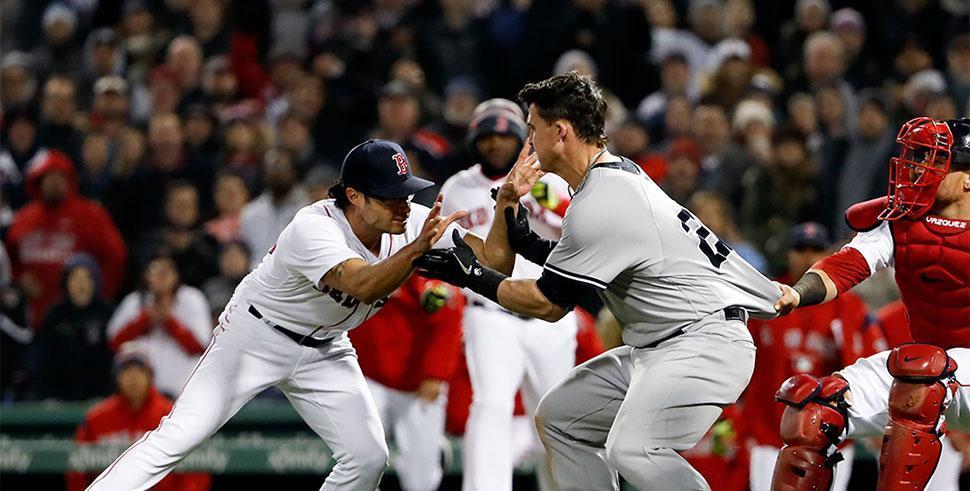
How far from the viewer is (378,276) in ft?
19.6

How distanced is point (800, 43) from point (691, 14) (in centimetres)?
117

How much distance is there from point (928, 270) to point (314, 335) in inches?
101

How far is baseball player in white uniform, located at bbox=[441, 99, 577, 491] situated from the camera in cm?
750

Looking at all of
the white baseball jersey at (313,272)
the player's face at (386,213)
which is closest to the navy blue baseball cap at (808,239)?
the white baseball jersey at (313,272)

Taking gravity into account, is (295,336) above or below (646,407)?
below

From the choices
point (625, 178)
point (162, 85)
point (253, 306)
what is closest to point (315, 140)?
point (162, 85)

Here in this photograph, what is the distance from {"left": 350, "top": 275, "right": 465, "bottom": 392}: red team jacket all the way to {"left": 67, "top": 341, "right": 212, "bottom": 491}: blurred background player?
135cm

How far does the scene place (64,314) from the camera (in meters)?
10.6

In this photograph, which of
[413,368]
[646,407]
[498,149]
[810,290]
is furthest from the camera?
[413,368]

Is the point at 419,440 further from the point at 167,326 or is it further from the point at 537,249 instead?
the point at 537,249

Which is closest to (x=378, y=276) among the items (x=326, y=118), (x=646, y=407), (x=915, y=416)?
(x=646, y=407)

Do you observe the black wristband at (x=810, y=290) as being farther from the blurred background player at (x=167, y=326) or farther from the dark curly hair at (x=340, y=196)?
the blurred background player at (x=167, y=326)

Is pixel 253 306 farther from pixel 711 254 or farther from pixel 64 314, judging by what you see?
pixel 64 314

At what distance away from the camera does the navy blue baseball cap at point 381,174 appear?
6270mm
